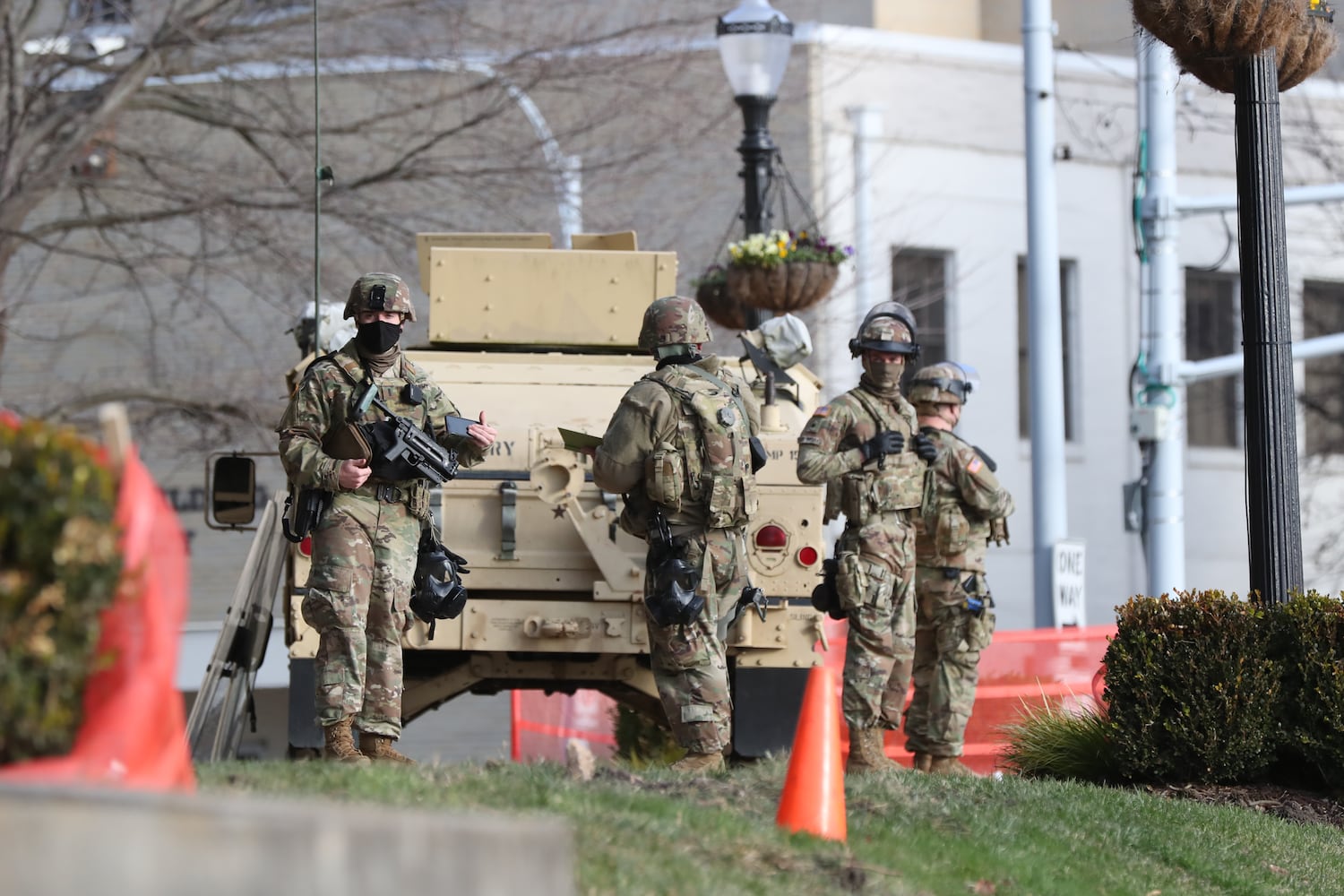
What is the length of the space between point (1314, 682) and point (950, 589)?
1943mm

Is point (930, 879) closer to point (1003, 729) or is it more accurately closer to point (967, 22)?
point (1003, 729)

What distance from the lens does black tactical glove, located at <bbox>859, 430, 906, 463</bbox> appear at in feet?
30.7

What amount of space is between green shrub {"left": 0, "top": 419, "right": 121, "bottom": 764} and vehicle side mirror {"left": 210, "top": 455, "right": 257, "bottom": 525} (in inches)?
253

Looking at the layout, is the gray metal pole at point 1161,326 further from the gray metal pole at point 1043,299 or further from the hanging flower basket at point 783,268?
the hanging flower basket at point 783,268

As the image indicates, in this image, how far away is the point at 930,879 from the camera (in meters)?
6.10

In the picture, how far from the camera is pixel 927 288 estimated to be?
2347 centimetres

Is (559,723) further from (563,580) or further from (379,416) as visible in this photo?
(379,416)

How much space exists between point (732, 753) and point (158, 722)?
578cm

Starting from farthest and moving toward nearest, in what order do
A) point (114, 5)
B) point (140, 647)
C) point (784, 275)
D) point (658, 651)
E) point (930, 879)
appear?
point (114, 5) → point (784, 275) → point (658, 651) → point (930, 879) → point (140, 647)

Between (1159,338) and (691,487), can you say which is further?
(1159,338)

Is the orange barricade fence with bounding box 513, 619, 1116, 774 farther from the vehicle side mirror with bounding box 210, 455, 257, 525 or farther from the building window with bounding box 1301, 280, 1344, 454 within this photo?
the building window with bounding box 1301, 280, 1344, 454

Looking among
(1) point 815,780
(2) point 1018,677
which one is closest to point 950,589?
(2) point 1018,677

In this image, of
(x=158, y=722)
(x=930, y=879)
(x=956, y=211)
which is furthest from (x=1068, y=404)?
(x=158, y=722)

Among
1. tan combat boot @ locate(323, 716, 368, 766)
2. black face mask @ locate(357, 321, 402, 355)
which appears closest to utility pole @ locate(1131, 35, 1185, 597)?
black face mask @ locate(357, 321, 402, 355)
